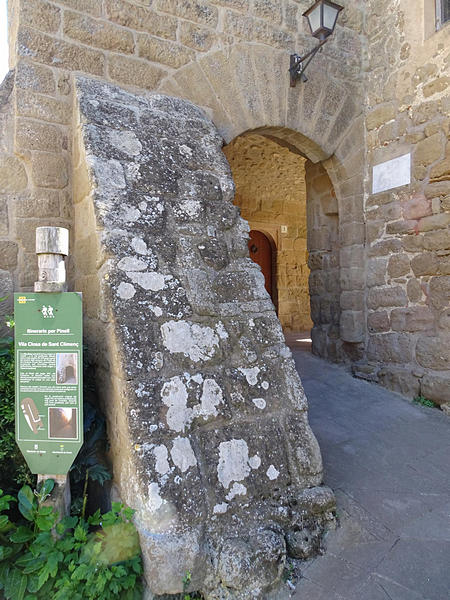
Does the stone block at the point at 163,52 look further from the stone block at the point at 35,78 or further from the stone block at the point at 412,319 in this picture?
the stone block at the point at 412,319

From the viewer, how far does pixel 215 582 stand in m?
1.54

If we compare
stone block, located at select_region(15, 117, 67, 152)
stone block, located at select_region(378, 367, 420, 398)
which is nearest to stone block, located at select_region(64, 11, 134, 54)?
stone block, located at select_region(15, 117, 67, 152)

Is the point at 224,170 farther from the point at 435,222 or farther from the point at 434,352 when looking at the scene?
the point at 434,352

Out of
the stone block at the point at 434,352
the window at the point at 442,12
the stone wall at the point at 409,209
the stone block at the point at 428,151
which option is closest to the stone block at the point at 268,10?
the stone wall at the point at 409,209

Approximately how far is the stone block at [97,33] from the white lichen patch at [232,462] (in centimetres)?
275

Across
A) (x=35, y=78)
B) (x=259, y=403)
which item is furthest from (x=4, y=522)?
(x=35, y=78)

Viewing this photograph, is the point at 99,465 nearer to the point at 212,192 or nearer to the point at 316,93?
the point at 212,192

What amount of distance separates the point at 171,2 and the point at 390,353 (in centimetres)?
338

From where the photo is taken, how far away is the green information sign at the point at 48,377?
5.45 feet

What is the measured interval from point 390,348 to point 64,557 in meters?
3.09

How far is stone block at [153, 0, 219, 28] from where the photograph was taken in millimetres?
3066

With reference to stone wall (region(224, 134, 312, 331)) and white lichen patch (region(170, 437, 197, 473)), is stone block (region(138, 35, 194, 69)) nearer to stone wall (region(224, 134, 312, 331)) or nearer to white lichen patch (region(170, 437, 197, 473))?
white lichen patch (region(170, 437, 197, 473))

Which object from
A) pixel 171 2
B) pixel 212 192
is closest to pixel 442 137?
pixel 212 192

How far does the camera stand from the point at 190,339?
6.17ft
